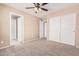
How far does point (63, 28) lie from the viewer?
450 centimetres

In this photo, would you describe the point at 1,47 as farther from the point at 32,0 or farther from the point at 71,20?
the point at 71,20

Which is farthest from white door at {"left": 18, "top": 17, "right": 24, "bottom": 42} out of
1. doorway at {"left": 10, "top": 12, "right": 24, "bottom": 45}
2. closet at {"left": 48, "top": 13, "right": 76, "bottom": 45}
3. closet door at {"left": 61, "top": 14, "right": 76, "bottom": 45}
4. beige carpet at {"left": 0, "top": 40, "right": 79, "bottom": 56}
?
closet door at {"left": 61, "top": 14, "right": 76, "bottom": 45}

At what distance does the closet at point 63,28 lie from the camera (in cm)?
393

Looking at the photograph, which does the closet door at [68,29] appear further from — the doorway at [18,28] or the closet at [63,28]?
the doorway at [18,28]

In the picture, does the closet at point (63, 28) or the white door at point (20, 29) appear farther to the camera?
the white door at point (20, 29)

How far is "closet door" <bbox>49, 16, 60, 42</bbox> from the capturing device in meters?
4.85

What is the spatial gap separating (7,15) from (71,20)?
3124 millimetres

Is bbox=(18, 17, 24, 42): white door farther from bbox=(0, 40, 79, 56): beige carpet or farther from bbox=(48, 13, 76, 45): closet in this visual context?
bbox=(48, 13, 76, 45): closet

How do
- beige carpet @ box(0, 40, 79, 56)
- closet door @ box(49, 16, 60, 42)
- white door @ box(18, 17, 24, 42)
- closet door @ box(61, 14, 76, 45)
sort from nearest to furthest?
beige carpet @ box(0, 40, 79, 56), closet door @ box(61, 14, 76, 45), white door @ box(18, 17, 24, 42), closet door @ box(49, 16, 60, 42)

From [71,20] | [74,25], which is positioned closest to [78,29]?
[74,25]

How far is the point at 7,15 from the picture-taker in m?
3.51

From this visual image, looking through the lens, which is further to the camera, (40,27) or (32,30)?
(40,27)

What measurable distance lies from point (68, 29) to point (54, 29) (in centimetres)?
111

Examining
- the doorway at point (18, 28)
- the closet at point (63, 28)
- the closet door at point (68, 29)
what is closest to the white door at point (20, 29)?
the doorway at point (18, 28)
